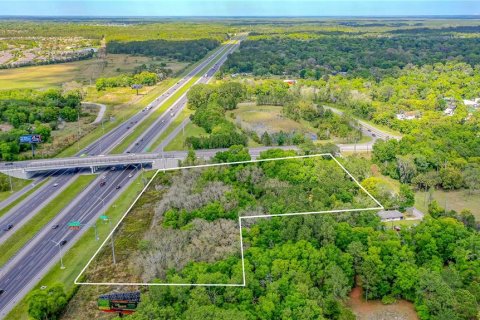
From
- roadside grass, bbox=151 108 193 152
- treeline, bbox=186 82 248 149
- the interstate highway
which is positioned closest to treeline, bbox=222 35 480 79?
treeline, bbox=186 82 248 149

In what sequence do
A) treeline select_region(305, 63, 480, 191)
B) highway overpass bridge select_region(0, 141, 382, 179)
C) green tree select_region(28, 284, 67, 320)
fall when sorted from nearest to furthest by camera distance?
green tree select_region(28, 284, 67, 320)
treeline select_region(305, 63, 480, 191)
highway overpass bridge select_region(0, 141, 382, 179)

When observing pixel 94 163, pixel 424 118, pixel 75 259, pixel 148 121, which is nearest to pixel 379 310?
pixel 75 259

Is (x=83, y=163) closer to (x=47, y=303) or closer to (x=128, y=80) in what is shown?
(x=47, y=303)

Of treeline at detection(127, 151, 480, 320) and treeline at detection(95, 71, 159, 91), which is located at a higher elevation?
treeline at detection(95, 71, 159, 91)

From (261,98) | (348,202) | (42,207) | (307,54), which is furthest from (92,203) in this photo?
(307,54)

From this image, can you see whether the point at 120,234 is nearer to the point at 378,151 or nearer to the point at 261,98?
the point at 378,151

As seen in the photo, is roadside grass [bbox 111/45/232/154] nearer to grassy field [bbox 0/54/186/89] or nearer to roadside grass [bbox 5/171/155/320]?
roadside grass [bbox 5/171/155/320]

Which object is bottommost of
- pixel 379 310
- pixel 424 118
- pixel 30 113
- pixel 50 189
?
pixel 379 310
